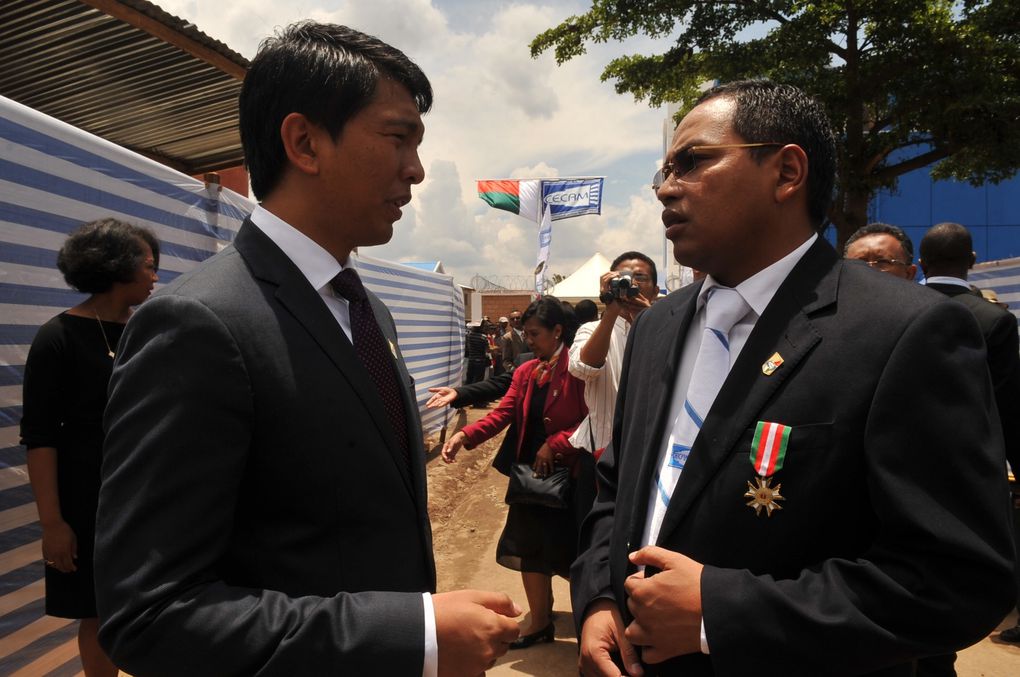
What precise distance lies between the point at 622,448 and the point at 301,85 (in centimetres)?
121

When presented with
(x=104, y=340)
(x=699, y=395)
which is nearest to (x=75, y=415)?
(x=104, y=340)

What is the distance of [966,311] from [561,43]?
39.9ft

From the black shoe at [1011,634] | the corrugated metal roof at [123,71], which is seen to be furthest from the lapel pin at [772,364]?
the corrugated metal roof at [123,71]

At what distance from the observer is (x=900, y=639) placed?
1157 millimetres

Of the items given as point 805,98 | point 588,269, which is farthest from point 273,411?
point 588,269

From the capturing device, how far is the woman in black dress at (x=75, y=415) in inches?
98.8

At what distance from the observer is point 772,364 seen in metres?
1.36

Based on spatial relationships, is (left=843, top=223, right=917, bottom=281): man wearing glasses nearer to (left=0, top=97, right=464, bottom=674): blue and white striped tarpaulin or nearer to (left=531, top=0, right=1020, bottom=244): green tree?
(left=0, top=97, right=464, bottom=674): blue and white striped tarpaulin

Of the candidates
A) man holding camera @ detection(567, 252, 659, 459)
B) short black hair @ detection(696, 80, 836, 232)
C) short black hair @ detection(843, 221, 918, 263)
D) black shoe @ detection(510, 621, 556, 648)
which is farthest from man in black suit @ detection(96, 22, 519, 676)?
short black hair @ detection(843, 221, 918, 263)

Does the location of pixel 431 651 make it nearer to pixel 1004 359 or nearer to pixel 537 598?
pixel 1004 359

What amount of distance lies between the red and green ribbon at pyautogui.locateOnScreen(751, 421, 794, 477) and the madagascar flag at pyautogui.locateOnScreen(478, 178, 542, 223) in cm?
1439

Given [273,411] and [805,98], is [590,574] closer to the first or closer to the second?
[273,411]

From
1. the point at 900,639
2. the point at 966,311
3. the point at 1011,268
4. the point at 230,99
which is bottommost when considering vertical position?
the point at 900,639

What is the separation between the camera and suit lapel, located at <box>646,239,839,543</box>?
1.33 m
